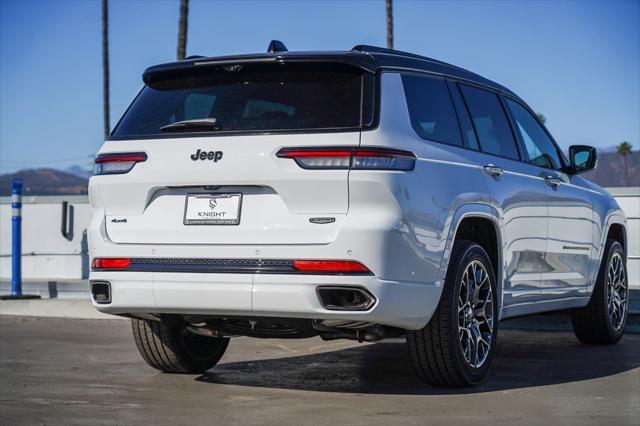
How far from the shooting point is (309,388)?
674 centimetres

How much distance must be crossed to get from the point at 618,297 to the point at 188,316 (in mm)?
4570

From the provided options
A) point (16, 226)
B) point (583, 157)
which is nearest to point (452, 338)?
point (583, 157)

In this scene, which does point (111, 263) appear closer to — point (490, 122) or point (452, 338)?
point (452, 338)

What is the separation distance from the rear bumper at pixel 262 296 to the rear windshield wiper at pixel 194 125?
0.81m

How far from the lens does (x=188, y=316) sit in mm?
6406

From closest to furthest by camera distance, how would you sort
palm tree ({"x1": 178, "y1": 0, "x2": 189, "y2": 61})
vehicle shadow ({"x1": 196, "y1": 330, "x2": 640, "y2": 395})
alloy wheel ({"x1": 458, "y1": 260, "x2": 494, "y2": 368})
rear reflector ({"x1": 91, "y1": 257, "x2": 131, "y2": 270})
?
rear reflector ({"x1": 91, "y1": 257, "x2": 131, "y2": 270}) < alloy wheel ({"x1": 458, "y1": 260, "x2": 494, "y2": 368}) < vehicle shadow ({"x1": 196, "y1": 330, "x2": 640, "y2": 395}) < palm tree ({"x1": 178, "y1": 0, "x2": 189, "y2": 61})

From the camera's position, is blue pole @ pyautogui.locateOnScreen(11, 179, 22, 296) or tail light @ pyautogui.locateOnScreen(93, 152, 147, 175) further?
blue pole @ pyautogui.locateOnScreen(11, 179, 22, 296)

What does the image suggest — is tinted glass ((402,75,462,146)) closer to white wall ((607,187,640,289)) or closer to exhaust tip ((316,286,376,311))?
exhaust tip ((316,286,376,311))

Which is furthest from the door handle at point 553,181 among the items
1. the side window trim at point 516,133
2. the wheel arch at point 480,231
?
the wheel arch at point 480,231

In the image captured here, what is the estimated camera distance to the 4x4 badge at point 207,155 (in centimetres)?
605

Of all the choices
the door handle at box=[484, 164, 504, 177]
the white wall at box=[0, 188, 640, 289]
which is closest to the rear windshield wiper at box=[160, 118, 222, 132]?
the door handle at box=[484, 164, 504, 177]

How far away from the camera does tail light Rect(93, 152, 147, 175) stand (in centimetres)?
633

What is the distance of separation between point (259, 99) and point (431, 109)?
1072 mm

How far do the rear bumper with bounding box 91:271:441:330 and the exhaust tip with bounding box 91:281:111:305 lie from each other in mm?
62
